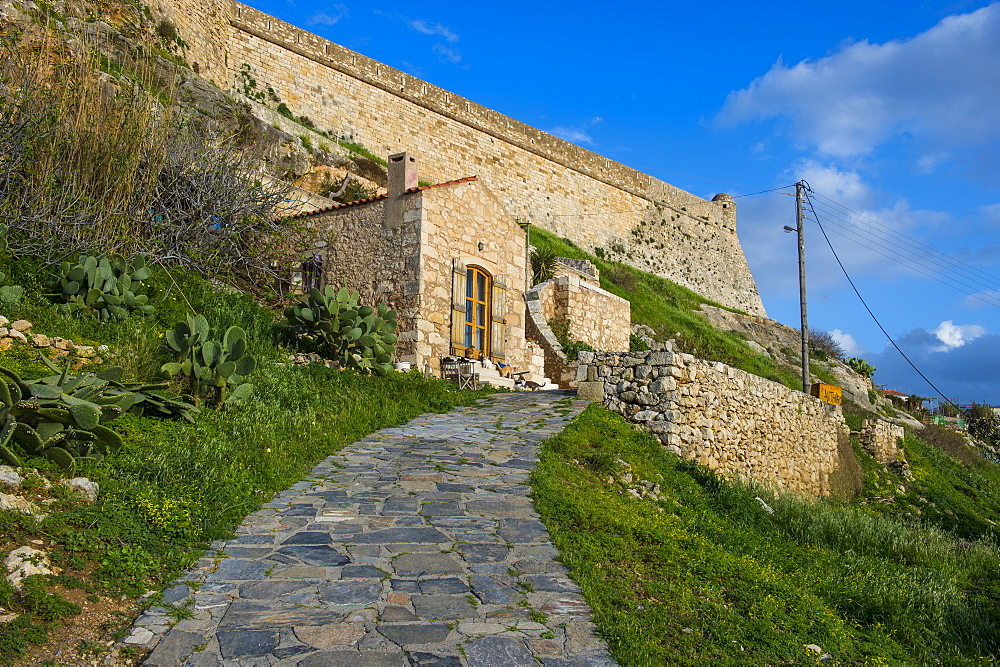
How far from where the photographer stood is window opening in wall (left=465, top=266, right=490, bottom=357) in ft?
47.0

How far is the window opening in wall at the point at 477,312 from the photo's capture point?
14.3m

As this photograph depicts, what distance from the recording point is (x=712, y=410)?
10180 millimetres

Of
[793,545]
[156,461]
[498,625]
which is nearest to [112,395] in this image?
[156,461]

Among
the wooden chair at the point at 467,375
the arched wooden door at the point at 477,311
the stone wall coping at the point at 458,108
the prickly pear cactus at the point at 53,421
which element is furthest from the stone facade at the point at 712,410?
the stone wall coping at the point at 458,108

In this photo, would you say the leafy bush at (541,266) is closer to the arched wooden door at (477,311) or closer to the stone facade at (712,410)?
the arched wooden door at (477,311)

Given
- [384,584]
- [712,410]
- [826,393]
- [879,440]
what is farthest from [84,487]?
[879,440]

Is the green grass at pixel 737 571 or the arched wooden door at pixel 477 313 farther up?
the arched wooden door at pixel 477 313

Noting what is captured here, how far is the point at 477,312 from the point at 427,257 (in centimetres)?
169

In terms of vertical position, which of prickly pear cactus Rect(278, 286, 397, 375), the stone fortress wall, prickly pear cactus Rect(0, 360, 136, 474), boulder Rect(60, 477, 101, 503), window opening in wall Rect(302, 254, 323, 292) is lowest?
boulder Rect(60, 477, 101, 503)

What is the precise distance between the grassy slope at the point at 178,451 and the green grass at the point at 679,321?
43.5 feet

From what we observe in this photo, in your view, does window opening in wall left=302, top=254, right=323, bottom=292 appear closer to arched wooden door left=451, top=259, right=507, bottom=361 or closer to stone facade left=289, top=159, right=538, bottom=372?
stone facade left=289, top=159, right=538, bottom=372

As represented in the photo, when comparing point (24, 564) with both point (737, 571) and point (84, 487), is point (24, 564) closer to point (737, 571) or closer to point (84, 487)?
point (84, 487)

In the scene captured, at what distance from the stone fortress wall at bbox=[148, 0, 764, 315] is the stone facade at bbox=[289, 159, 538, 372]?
10778mm

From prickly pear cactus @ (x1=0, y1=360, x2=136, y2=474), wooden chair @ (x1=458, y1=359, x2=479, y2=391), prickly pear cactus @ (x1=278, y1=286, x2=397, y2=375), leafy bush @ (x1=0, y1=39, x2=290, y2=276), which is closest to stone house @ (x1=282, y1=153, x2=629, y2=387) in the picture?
wooden chair @ (x1=458, y1=359, x2=479, y2=391)
